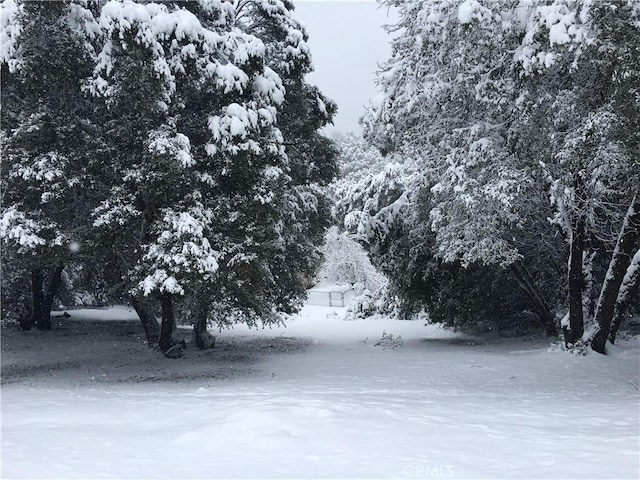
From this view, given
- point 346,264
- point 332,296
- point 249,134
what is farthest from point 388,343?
point 346,264

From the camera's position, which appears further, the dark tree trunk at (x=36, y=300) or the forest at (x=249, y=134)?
the dark tree trunk at (x=36, y=300)

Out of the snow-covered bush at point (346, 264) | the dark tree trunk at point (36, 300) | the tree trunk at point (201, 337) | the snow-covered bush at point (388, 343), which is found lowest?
the snow-covered bush at point (388, 343)

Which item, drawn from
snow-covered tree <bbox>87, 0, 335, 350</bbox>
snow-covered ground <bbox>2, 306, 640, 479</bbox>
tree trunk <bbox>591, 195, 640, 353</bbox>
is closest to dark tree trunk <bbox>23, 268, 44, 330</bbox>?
snow-covered ground <bbox>2, 306, 640, 479</bbox>

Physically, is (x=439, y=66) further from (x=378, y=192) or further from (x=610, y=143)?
(x=378, y=192)

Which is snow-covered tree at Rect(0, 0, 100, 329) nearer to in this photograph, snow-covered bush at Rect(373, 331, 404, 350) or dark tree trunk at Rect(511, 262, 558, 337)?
snow-covered bush at Rect(373, 331, 404, 350)

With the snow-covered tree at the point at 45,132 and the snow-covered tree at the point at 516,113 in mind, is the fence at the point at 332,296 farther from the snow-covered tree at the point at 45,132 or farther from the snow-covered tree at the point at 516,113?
the snow-covered tree at the point at 45,132

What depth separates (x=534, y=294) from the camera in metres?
16.5

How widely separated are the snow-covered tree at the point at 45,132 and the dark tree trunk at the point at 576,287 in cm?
1108

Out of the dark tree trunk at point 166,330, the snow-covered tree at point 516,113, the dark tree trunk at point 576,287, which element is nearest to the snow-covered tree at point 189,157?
the dark tree trunk at point 166,330

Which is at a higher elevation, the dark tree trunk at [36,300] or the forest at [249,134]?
the forest at [249,134]

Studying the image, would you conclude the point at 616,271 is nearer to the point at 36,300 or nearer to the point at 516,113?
the point at 516,113

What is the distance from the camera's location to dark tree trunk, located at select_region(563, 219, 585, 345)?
507 inches

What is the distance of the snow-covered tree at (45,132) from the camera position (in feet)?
32.9

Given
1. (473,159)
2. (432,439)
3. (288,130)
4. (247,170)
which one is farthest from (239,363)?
(432,439)
